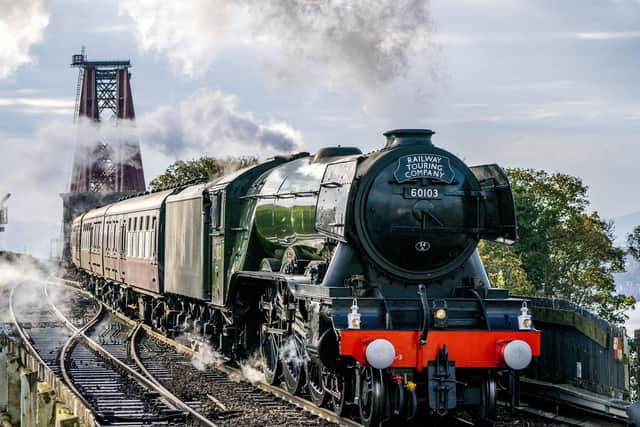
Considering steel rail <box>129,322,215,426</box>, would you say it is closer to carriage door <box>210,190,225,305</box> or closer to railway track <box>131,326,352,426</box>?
railway track <box>131,326,352,426</box>

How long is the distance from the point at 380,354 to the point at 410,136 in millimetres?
2591

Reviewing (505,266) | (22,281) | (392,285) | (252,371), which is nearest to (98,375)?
(252,371)

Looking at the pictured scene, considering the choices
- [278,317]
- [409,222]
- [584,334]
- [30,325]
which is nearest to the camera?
[409,222]

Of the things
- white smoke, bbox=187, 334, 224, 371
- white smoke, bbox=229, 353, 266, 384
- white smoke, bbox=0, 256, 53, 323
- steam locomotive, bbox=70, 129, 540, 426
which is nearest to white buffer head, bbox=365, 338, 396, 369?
steam locomotive, bbox=70, 129, 540, 426

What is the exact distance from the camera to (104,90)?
64.6 m

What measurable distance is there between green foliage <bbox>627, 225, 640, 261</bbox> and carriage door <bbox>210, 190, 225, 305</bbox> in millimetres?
21065

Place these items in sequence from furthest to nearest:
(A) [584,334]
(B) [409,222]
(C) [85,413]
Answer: (A) [584,334] → (B) [409,222] → (C) [85,413]

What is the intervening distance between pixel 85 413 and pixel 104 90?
5731cm

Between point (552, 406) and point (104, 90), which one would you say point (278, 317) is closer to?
point (552, 406)

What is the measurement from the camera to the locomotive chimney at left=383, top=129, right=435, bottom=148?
10.6 meters

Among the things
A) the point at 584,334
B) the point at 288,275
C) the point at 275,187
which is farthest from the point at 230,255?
the point at 584,334

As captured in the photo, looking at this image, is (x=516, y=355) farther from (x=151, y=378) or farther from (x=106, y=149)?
(x=106, y=149)

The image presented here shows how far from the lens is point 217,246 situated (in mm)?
14938

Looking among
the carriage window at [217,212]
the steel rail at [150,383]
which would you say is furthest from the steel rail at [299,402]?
the carriage window at [217,212]
